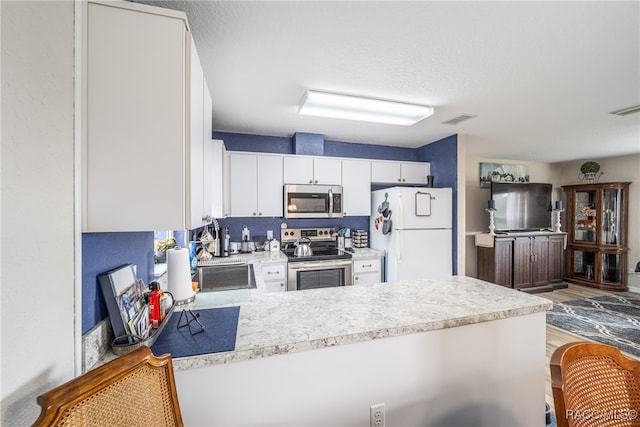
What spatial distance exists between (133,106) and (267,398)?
1199mm

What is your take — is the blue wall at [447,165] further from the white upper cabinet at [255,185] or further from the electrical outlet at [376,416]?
the electrical outlet at [376,416]

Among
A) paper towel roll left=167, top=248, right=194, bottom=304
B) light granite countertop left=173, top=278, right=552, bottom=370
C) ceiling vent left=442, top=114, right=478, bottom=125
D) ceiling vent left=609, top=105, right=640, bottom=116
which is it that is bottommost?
light granite countertop left=173, top=278, right=552, bottom=370

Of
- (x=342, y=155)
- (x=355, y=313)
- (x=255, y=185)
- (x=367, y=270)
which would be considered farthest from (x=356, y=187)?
(x=355, y=313)

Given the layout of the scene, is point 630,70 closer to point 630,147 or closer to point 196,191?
point 196,191

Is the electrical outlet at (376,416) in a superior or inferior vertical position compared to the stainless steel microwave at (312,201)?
inferior

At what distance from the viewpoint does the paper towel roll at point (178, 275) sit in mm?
1401

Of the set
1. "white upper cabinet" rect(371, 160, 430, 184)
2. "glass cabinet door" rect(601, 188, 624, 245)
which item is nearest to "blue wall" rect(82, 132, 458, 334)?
"white upper cabinet" rect(371, 160, 430, 184)

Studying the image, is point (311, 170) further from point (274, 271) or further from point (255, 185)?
Answer: point (274, 271)

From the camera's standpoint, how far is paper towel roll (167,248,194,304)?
55.2 inches

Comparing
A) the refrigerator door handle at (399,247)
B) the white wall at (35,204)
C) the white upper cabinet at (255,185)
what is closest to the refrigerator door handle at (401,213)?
the refrigerator door handle at (399,247)

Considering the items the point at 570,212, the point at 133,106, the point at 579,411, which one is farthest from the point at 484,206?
the point at 133,106

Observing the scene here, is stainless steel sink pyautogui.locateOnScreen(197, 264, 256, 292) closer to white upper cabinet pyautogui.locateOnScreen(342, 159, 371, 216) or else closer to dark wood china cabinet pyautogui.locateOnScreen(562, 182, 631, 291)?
white upper cabinet pyautogui.locateOnScreen(342, 159, 371, 216)

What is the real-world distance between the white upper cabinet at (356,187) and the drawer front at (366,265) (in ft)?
2.17

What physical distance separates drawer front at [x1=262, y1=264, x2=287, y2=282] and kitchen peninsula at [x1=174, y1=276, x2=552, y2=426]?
1.39 m
